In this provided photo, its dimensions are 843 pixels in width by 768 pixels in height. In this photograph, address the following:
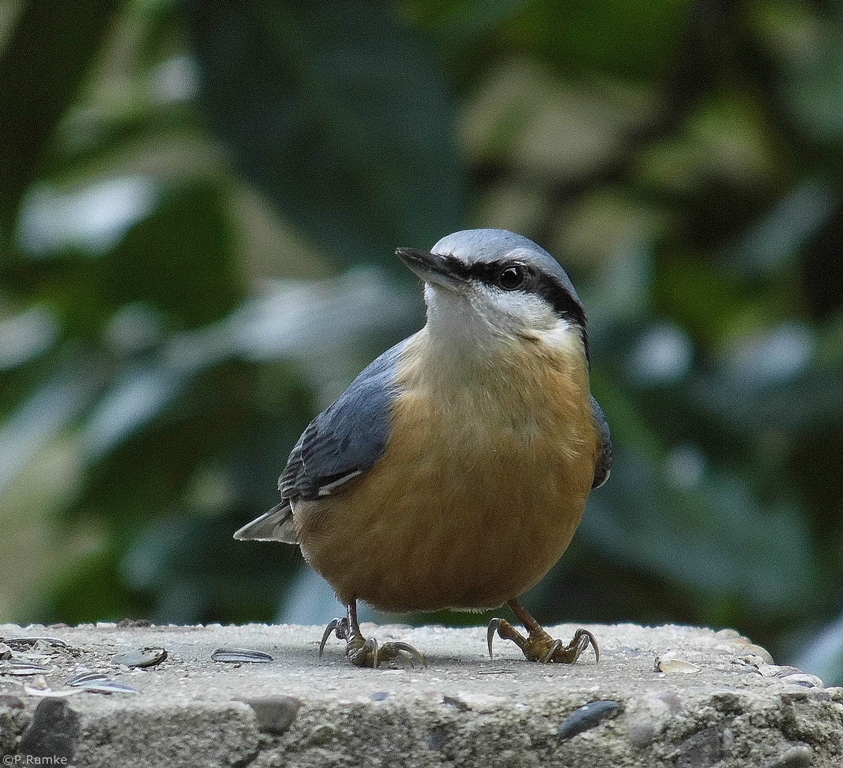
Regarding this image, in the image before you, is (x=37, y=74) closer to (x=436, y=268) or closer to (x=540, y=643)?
(x=436, y=268)

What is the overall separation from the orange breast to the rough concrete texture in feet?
0.99

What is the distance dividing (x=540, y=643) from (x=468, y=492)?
0.47m

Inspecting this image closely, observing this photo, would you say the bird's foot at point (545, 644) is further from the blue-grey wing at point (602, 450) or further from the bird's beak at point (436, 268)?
the bird's beak at point (436, 268)

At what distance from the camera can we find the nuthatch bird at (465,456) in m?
2.73

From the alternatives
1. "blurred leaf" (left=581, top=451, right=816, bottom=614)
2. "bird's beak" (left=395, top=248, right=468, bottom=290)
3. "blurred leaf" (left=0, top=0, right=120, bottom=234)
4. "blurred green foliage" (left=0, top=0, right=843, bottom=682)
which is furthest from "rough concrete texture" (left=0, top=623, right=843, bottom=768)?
"blurred leaf" (left=0, top=0, right=120, bottom=234)

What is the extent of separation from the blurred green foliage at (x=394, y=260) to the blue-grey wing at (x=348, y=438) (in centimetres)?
107

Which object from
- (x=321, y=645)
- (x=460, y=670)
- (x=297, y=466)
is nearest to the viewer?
(x=460, y=670)

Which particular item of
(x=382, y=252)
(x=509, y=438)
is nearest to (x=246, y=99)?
(x=382, y=252)

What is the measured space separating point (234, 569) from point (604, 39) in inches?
106

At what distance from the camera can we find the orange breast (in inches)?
107

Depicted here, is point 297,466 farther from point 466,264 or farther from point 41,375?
point 41,375

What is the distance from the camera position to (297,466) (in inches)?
125

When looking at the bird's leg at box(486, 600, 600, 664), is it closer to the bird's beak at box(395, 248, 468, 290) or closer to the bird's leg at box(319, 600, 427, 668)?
the bird's leg at box(319, 600, 427, 668)

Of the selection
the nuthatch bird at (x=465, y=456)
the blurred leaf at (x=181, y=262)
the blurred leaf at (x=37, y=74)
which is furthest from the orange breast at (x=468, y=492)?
the blurred leaf at (x=181, y=262)
